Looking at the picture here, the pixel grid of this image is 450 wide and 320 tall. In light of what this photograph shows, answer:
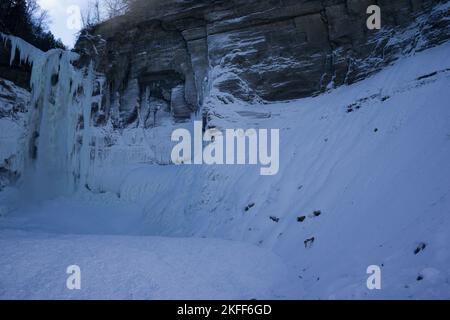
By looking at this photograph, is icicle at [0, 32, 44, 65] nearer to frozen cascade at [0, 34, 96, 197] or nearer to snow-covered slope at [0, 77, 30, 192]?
frozen cascade at [0, 34, 96, 197]

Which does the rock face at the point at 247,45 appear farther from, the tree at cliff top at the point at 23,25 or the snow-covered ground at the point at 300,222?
the tree at cliff top at the point at 23,25

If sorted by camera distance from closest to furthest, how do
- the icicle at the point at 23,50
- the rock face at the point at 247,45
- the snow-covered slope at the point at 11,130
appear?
the rock face at the point at 247,45 → the snow-covered slope at the point at 11,130 → the icicle at the point at 23,50

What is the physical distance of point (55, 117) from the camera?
20.8 m

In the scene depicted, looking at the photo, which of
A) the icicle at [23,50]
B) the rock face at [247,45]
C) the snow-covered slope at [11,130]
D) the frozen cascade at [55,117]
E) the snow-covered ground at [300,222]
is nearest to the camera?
the snow-covered ground at [300,222]

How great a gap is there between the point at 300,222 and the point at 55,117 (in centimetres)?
1766

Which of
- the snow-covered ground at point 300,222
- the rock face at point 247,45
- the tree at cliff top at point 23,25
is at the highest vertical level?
the tree at cliff top at point 23,25

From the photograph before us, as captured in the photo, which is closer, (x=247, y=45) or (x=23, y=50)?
(x=247, y=45)

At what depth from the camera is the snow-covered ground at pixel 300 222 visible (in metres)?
5.29

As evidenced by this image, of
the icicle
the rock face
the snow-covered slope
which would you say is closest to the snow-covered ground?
the rock face

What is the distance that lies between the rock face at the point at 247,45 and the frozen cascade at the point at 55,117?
1.66 meters

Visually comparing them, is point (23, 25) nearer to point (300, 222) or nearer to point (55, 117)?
point (55, 117)

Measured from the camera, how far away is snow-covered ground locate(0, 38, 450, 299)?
5285 millimetres

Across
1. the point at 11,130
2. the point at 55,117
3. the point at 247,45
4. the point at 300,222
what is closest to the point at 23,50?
the point at 55,117

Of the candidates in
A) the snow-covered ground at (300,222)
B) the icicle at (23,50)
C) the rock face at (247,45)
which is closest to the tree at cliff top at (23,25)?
the icicle at (23,50)
